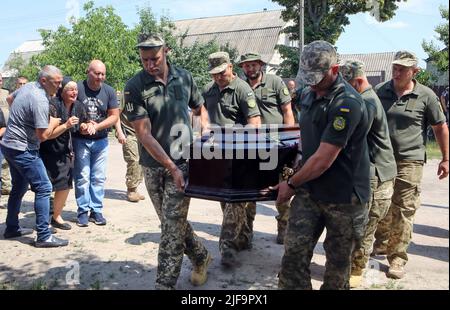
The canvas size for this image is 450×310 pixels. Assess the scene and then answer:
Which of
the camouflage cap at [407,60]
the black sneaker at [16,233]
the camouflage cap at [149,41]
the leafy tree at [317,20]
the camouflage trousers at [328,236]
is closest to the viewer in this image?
the camouflage trousers at [328,236]

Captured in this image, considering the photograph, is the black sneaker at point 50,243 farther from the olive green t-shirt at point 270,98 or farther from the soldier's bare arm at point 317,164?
the soldier's bare arm at point 317,164

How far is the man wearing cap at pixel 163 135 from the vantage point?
3244 mm

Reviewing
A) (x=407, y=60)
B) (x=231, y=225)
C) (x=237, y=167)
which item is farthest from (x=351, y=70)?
(x=231, y=225)

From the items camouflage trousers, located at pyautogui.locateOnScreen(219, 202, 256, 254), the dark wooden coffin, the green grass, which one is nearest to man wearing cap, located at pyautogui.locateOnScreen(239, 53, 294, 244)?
camouflage trousers, located at pyautogui.locateOnScreen(219, 202, 256, 254)

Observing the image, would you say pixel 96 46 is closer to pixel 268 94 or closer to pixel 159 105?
pixel 268 94

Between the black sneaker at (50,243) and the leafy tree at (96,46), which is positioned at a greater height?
the leafy tree at (96,46)

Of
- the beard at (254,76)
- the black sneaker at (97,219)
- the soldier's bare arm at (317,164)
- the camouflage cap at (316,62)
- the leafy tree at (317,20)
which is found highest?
the leafy tree at (317,20)

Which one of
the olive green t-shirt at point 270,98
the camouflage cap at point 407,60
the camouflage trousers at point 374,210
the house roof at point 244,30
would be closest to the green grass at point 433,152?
the olive green t-shirt at point 270,98

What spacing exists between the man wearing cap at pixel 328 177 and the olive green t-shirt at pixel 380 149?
88 cm

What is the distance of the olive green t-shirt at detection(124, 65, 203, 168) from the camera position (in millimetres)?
3291

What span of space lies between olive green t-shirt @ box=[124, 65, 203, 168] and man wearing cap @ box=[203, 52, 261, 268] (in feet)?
2.86

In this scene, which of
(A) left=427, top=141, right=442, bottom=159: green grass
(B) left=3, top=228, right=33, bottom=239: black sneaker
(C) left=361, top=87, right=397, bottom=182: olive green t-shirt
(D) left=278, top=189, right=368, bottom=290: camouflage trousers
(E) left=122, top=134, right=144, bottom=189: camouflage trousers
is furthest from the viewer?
(A) left=427, top=141, right=442, bottom=159: green grass

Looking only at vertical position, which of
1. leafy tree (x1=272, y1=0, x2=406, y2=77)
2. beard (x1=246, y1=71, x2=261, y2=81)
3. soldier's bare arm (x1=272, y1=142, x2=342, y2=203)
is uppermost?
leafy tree (x1=272, y1=0, x2=406, y2=77)

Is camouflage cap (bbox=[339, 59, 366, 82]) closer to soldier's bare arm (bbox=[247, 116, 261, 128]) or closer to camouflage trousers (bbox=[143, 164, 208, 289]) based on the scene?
soldier's bare arm (bbox=[247, 116, 261, 128])
